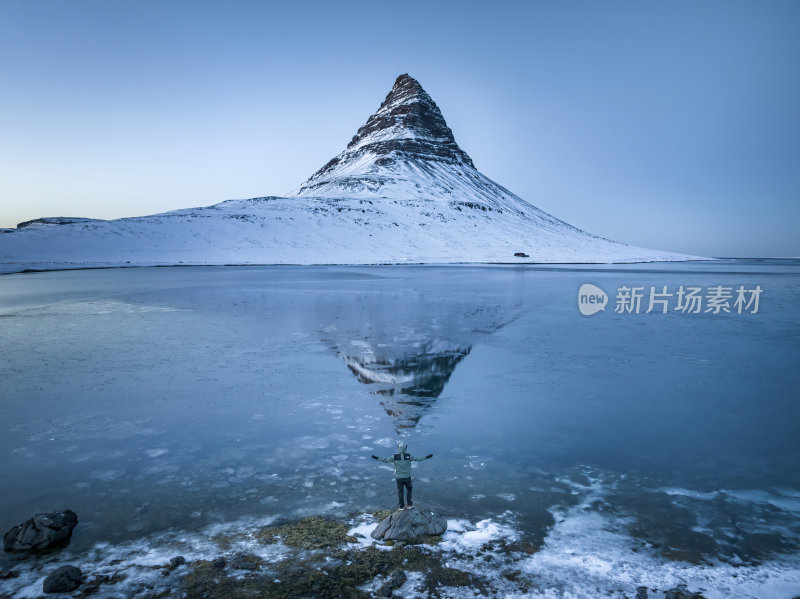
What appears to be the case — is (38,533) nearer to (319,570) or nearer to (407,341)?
(319,570)

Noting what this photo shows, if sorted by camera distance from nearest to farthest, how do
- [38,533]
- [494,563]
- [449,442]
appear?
[494,563] → [38,533] → [449,442]

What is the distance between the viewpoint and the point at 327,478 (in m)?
6.88

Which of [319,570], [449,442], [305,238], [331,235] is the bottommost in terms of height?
[319,570]

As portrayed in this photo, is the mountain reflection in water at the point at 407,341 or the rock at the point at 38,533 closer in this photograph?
the rock at the point at 38,533

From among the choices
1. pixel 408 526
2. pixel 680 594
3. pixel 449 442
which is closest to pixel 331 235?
pixel 449 442

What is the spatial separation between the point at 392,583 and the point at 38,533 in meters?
3.77

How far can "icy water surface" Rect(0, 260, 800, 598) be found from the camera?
5.41 metres

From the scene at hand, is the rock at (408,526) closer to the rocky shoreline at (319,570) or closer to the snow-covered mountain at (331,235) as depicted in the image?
the rocky shoreline at (319,570)

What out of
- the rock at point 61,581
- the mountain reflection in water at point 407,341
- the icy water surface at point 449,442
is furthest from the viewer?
the mountain reflection in water at point 407,341

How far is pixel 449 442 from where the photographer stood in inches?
320

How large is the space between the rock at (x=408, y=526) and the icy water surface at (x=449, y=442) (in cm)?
26

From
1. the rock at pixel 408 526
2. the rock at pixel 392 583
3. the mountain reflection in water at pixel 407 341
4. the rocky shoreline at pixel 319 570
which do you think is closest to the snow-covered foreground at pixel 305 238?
the mountain reflection in water at pixel 407 341

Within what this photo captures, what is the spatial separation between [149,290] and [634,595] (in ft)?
121

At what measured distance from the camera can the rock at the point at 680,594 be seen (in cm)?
447
